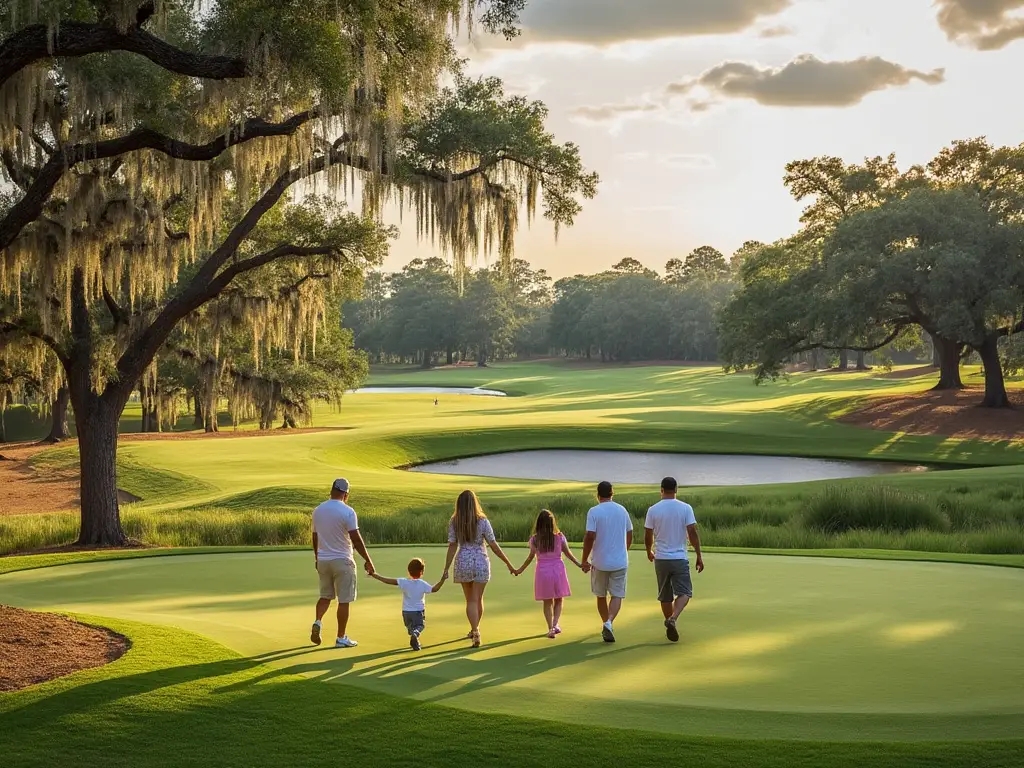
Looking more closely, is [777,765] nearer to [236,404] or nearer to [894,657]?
[894,657]

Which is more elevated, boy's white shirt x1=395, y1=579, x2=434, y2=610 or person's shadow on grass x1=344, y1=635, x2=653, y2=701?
boy's white shirt x1=395, y1=579, x2=434, y2=610

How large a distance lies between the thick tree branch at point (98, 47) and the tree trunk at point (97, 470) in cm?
1194

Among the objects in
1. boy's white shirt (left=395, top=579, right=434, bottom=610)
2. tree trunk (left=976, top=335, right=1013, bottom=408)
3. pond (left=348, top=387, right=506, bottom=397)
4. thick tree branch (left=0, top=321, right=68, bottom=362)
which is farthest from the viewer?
pond (left=348, top=387, right=506, bottom=397)

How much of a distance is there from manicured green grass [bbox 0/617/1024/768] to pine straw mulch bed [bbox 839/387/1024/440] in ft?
138

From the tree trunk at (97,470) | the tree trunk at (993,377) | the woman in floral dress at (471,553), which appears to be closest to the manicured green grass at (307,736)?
the woman in floral dress at (471,553)

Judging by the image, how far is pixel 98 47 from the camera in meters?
9.74

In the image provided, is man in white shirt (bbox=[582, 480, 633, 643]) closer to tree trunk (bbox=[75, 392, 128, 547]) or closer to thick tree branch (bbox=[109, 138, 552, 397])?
thick tree branch (bbox=[109, 138, 552, 397])

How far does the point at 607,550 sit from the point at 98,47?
676 centimetres

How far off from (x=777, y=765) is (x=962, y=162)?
58.0 meters

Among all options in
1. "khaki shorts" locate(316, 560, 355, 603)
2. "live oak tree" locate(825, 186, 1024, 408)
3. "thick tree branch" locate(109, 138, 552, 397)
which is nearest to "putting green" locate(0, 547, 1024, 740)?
"khaki shorts" locate(316, 560, 355, 603)

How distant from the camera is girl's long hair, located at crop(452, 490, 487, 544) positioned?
10.0 meters

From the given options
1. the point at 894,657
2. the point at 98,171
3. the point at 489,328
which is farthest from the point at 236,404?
the point at 489,328

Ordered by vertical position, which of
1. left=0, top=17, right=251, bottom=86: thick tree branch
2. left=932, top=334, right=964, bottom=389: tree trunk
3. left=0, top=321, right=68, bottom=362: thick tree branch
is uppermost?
left=0, top=17, right=251, bottom=86: thick tree branch

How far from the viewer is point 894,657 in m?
9.04
